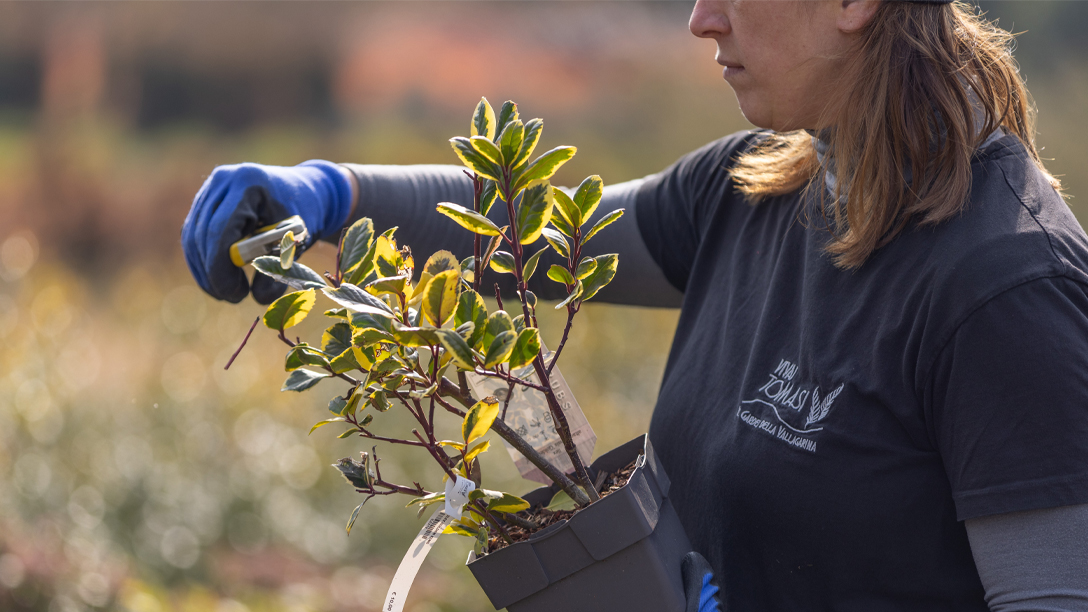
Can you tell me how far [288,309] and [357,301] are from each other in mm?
114

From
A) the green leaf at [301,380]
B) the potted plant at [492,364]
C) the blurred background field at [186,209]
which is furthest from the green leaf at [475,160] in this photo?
the blurred background field at [186,209]

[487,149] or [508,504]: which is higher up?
[487,149]

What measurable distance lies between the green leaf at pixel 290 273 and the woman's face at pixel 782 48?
1.76 feet

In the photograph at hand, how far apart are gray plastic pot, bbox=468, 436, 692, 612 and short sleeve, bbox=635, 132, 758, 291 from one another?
488 millimetres

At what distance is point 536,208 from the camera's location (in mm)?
618

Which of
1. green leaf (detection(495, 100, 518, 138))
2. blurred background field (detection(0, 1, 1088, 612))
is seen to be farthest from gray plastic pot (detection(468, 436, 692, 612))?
blurred background field (detection(0, 1, 1088, 612))

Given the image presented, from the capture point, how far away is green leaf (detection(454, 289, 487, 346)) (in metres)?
0.57

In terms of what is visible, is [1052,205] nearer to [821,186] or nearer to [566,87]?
[821,186]

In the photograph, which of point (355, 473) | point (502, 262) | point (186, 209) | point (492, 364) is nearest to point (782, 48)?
point (502, 262)

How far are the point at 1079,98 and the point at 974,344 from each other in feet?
22.2

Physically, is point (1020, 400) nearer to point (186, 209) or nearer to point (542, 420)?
point (542, 420)

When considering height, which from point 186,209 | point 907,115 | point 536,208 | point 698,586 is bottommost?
point 186,209

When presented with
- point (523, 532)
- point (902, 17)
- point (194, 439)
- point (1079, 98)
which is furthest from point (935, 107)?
point (1079, 98)

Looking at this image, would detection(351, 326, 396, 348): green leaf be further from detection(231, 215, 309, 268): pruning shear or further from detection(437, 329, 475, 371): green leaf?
detection(231, 215, 309, 268): pruning shear
